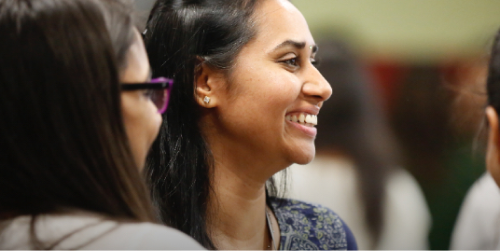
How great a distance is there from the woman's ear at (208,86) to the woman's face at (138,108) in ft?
1.33

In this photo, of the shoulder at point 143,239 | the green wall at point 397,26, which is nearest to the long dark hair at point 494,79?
the shoulder at point 143,239

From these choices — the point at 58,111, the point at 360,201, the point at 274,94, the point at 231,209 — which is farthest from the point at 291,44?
the point at 360,201

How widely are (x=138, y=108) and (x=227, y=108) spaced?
0.47 metres

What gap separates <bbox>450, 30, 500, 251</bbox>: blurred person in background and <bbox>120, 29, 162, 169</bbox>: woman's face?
734mm

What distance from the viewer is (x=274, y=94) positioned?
129 cm

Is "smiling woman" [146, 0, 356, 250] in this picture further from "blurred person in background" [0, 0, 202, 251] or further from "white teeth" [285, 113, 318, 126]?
"blurred person in background" [0, 0, 202, 251]

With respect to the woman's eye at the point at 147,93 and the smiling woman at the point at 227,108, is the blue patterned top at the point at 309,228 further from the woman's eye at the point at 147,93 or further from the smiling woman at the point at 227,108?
the woman's eye at the point at 147,93

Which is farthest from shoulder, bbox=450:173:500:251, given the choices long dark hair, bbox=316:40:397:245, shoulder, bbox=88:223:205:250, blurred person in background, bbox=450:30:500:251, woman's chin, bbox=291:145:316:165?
shoulder, bbox=88:223:205:250

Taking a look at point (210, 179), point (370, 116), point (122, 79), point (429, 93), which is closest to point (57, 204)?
point (122, 79)

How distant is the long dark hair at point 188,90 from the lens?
4.29 feet

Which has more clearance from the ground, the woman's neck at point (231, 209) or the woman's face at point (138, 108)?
the woman's face at point (138, 108)

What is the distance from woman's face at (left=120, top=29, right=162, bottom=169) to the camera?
857mm

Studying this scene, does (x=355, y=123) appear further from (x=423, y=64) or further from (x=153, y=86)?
(x=153, y=86)

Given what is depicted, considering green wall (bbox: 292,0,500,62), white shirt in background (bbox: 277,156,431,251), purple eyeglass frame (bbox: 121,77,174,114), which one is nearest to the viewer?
purple eyeglass frame (bbox: 121,77,174,114)
